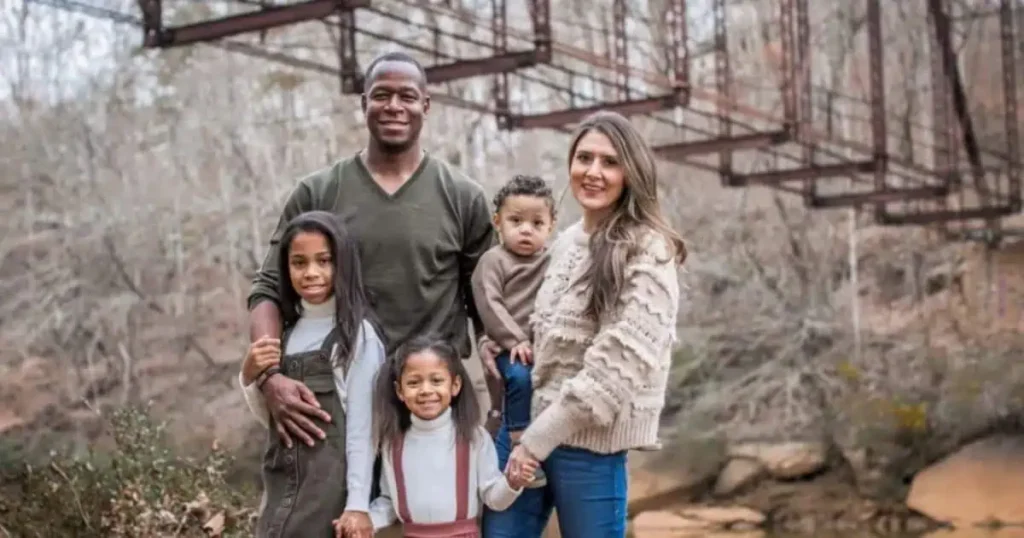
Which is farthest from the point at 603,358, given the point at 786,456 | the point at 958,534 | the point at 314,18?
the point at 786,456

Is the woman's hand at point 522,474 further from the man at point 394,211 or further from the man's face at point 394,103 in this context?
the man's face at point 394,103

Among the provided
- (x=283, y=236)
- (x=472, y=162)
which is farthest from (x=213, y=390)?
(x=283, y=236)

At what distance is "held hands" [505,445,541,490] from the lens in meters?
1.99

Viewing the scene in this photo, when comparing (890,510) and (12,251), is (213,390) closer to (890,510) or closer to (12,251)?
(12,251)

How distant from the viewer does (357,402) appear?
6.66 feet

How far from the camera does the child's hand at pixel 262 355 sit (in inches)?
79.0

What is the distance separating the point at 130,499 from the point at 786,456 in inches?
226

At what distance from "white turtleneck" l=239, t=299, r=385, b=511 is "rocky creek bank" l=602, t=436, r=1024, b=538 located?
717cm

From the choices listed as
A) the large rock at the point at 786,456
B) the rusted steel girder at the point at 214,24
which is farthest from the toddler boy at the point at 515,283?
the large rock at the point at 786,456

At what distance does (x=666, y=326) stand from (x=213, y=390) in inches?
322

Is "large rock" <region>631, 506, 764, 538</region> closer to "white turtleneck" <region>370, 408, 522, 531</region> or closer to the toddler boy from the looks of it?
the toddler boy

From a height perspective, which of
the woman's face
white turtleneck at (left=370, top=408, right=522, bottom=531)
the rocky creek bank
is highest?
the woman's face

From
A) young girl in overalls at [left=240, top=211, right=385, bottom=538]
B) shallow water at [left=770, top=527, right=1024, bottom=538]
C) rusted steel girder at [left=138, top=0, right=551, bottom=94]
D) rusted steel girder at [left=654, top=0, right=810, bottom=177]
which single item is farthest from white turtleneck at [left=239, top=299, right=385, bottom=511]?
shallow water at [left=770, top=527, right=1024, bottom=538]

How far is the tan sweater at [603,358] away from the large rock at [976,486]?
24.3 feet
